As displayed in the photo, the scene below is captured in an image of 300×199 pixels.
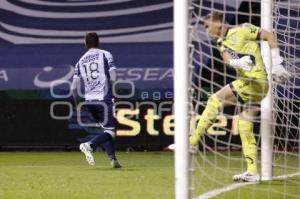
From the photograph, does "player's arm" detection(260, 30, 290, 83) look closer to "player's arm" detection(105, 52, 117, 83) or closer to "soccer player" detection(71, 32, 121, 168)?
"player's arm" detection(105, 52, 117, 83)

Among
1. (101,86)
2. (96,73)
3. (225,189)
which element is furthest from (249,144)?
(96,73)

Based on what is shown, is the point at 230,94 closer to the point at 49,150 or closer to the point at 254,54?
the point at 254,54

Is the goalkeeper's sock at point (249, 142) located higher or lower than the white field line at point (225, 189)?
higher

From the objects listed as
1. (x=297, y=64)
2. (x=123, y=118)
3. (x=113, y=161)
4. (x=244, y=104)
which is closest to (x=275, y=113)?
(x=244, y=104)

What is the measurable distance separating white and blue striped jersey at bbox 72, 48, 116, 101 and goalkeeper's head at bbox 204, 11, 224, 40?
2.98 metres

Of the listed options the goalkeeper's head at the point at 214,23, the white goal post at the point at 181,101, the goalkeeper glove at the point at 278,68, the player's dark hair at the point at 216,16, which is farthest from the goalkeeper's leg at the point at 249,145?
the white goal post at the point at 181,101

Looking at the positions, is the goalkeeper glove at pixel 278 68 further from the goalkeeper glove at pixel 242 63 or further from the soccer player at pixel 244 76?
the goalkeeper glove at pixel 242 63

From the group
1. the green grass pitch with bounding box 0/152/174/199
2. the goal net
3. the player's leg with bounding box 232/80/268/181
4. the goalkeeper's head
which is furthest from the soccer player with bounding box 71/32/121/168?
the goalkeeper's head

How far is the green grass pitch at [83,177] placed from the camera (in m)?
8.03

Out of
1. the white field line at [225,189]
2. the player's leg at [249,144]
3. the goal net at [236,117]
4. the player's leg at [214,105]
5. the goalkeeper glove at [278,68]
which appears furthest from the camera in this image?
the player's leg at [249,144]

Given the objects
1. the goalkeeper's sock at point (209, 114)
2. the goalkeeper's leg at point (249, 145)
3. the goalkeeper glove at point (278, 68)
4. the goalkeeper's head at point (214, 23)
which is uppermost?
the goalkeeper's head at point (214, 23)

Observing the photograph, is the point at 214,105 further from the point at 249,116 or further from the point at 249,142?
the point at 249,142

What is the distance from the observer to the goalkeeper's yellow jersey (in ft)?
28.4

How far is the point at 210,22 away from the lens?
26.8ft
